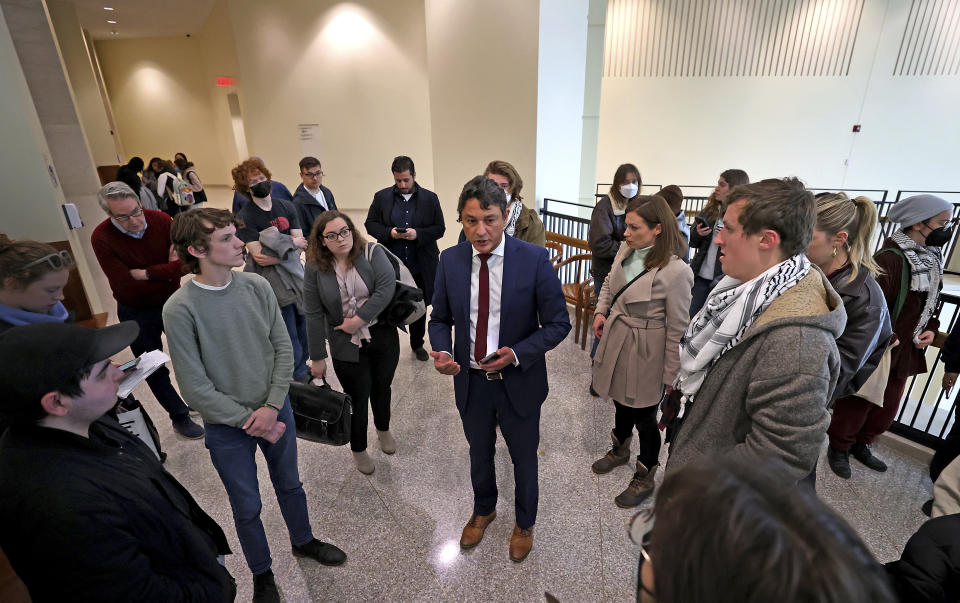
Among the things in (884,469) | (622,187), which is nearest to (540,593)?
(884,469)

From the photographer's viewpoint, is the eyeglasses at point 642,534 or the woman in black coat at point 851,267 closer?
the eyeglasses at point 642,534

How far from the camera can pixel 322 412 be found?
2.31 meters

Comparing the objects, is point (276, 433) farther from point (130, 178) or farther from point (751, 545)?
point (130, 178)

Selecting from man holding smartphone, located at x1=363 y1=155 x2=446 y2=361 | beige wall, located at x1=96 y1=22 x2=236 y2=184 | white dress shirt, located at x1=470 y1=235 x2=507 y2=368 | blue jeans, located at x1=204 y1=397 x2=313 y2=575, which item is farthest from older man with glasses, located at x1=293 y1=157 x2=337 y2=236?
beige wall, located at x1=96 y1=22 x2=236 y2=184

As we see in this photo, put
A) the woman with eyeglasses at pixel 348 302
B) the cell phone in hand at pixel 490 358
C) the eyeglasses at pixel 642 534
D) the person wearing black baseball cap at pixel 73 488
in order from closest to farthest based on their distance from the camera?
the eyeglasses at pixel 642 534
the person wearing black baseball cap at pixel 73 488
the cell phone in hand at pixel 490 358
the woman with eyeglasses at pixel 348 302

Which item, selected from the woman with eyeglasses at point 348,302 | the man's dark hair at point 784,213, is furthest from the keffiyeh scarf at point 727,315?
the woman with eyeglasses at point 348,302

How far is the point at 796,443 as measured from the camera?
47.1 inches

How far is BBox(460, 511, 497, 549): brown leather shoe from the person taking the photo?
2258 mm

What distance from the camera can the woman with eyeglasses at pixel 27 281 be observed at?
1.89m

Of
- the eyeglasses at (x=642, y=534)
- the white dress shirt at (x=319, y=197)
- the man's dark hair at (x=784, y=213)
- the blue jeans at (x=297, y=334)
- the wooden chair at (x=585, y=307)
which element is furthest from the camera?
the white dress shirt at (x=319, y=197)

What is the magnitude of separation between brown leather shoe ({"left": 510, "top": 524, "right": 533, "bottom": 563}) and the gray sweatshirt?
1.36 m

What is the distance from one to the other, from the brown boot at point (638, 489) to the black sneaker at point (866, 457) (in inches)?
58.4

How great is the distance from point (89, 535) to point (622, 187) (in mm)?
3726

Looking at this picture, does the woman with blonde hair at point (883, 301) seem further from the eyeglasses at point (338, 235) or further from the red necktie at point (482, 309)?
the eyeglasses at point (338, 235)
